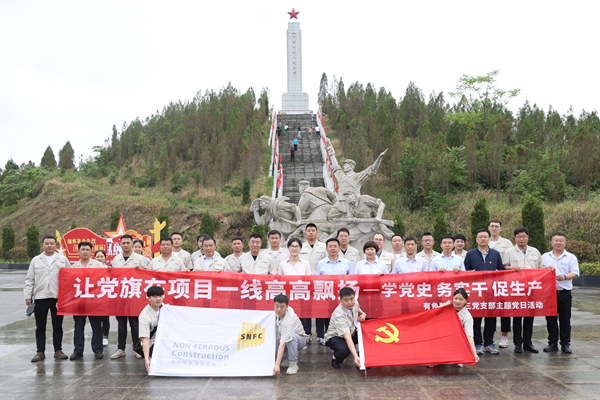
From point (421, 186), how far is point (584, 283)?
8.91 metres

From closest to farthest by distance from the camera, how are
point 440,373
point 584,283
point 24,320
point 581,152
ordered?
point 440,373, point 24,320, point 584,283, point 581,152

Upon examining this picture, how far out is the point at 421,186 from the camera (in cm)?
1989

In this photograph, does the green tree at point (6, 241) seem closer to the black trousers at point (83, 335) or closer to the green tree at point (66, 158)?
the green tree at point (66, 158)

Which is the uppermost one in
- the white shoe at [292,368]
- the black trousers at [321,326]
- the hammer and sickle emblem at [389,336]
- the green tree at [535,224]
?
the green tree at [535,224]

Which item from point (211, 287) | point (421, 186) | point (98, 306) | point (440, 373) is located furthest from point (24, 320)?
point (421, 186)

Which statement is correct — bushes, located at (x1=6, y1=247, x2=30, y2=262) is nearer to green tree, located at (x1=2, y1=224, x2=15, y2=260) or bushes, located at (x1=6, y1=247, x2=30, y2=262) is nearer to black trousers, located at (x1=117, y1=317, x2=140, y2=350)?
green tree, located at (x1=2, y1=224, x2=15, y2=260)

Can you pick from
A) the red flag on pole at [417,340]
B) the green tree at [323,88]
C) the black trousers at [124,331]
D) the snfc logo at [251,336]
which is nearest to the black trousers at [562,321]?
the red flag on pole at [417,340]

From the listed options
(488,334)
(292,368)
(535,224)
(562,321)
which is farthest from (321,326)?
(535,224)

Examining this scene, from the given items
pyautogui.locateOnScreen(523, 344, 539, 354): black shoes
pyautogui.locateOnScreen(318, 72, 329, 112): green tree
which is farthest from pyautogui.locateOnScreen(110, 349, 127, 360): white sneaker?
pyautogui.locateOnScreen(318, 72, 329, 112): green tree

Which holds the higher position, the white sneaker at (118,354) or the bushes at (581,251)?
the bushes at (581,251)

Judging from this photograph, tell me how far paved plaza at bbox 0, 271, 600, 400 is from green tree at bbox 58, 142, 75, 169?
111 feet

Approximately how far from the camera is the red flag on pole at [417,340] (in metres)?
4.61

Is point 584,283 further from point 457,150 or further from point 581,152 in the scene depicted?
point 457,150

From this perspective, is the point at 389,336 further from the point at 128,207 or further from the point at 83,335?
the point at 128,207
